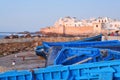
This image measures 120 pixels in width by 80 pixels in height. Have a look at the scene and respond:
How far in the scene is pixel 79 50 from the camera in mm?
11688

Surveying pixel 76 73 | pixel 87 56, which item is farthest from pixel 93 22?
pixel 76 73

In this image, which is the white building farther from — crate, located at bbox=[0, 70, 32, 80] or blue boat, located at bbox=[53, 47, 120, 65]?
crate, located at bbox=[0, 70, 32, 80]

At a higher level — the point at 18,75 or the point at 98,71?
the point at 98,71

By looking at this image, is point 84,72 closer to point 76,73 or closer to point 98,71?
point 76,73

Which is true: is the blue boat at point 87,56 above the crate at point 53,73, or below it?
above

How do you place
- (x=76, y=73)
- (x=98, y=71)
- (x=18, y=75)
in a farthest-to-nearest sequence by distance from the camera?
(x=18, y=75), (x=76, y=73), (x=98, y=71)

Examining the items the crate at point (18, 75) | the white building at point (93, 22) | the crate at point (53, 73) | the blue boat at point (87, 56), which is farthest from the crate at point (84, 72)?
the white building at point (93, 22)

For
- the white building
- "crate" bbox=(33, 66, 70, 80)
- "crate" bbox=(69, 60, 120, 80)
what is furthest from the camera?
the white building

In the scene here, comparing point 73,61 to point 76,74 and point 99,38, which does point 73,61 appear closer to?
point 76,74

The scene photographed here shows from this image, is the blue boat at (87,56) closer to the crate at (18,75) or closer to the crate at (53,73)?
the crate at (53,73)

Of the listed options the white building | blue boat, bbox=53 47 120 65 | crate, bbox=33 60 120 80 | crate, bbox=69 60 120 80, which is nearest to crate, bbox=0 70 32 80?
crate, bbox=33 60 120 80

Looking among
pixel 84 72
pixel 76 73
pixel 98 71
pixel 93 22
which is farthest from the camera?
pixel 93 22

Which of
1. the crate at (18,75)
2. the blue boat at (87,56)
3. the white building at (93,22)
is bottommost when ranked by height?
the crate at (18,75)

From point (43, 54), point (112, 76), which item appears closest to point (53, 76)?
point (112, 76)
